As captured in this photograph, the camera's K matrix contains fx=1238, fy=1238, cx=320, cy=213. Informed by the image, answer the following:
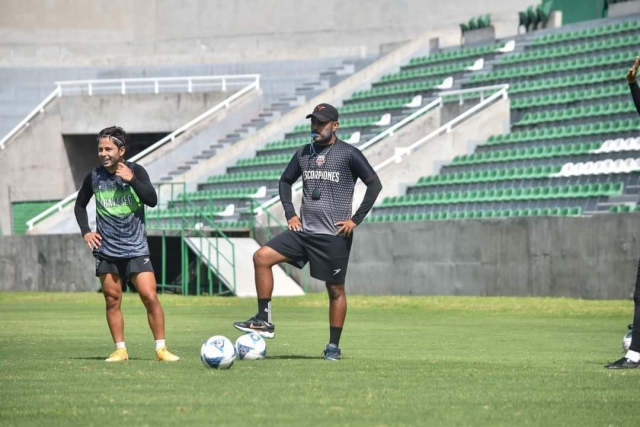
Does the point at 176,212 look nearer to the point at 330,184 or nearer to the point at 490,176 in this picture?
the point at 490,176

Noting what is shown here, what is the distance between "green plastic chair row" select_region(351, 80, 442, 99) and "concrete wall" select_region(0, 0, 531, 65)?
4835 millimetres

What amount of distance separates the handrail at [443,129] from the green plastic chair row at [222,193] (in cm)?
404

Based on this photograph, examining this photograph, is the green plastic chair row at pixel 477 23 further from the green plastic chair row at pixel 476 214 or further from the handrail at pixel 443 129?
the green plastic chair row at pixel 476 214

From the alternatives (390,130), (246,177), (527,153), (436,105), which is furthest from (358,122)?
(527,153)

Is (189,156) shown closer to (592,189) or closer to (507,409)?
(592,189)

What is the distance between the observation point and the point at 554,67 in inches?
1245

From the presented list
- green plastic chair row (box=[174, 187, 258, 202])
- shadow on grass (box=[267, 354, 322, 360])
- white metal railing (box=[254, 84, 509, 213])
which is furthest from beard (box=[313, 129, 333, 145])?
green plastic chair row (box=[174, 187, 258, 202])

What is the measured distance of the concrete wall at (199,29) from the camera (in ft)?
136

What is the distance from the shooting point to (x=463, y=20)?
40312 mm

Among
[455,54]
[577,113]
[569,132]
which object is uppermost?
[455,54]

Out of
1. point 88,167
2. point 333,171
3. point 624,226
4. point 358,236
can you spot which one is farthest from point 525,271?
point 88,167

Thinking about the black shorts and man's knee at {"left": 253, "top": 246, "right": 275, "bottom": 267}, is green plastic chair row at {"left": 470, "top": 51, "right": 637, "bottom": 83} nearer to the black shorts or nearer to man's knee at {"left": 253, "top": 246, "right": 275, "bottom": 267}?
the black shorts

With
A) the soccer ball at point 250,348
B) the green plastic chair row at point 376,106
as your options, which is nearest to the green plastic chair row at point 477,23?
the green plastic chair row at point 376,106

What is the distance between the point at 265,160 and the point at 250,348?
24189mm
